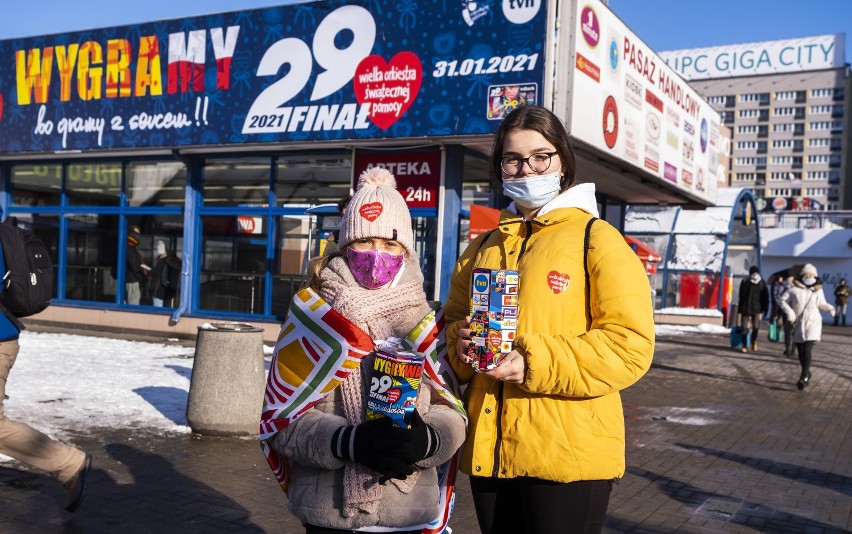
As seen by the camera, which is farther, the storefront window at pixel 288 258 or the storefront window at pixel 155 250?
the storefront window at pixel 155 250

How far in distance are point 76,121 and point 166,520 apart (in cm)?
1345

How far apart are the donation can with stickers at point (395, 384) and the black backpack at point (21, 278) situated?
10.3 ft

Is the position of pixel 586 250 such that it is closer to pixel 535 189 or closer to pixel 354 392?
pixel 535 189

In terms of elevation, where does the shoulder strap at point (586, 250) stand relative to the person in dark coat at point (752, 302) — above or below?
above

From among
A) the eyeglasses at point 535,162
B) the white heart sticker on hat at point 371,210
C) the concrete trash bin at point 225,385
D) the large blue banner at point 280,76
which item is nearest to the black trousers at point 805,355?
the large blue banner at point 280,76

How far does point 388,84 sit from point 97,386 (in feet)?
21.1

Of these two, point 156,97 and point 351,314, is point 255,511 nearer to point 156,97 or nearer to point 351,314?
point 351,314

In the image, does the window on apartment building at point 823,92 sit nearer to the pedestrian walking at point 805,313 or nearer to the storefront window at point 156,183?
the pedestrian walking at point 805,313

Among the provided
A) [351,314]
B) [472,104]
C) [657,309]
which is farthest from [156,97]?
[657,309]

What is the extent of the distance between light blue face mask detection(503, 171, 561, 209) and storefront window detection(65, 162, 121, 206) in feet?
51.4

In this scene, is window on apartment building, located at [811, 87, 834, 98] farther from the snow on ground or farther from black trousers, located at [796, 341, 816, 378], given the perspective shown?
the snow on ground

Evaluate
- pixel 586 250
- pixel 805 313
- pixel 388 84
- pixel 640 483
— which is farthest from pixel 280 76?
pixel 586 250

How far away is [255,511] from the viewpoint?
5258 mm

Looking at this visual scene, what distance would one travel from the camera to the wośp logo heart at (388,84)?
1267 centimetres
